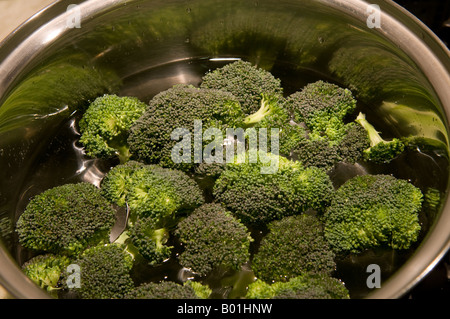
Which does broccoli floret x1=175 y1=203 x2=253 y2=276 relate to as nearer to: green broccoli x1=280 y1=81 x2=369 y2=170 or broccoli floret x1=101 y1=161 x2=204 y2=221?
broccoli floret x1=101 y1=161 x2=204 y2=221

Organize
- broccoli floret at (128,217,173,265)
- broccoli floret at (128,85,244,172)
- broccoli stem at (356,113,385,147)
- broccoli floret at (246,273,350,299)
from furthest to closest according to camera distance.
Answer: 1. broccoli stem at (356,113,385,147)
2. broccoli floret at (128,85,244,172)
3. broccoli floret at (128,217,173,265)
4. broccoli floret at (246,273,350,299)

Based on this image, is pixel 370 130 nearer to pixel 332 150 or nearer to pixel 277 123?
pixel 332 150

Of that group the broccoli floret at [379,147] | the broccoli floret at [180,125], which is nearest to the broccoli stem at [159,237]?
the broccoli floret at [180,125]

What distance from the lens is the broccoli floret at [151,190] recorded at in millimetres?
1327

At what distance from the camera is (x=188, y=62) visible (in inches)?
72.3

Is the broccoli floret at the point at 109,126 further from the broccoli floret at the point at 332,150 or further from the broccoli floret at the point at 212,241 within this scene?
the broccoli floret at the point at 332,150

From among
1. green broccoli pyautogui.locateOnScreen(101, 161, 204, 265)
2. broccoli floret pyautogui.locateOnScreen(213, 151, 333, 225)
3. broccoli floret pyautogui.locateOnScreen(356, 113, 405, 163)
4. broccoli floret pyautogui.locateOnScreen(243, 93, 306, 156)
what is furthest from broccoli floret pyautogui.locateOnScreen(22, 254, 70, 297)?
broccoli floret pyautogui.locateOnScreen(356, 113, 405, 163)

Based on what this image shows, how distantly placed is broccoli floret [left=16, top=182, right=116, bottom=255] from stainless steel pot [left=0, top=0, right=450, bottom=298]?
98mm

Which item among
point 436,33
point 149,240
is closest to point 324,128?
point 149,240

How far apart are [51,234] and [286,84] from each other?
1018mm

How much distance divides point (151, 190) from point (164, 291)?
0.99 feet

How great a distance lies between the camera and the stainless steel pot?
1451mm
